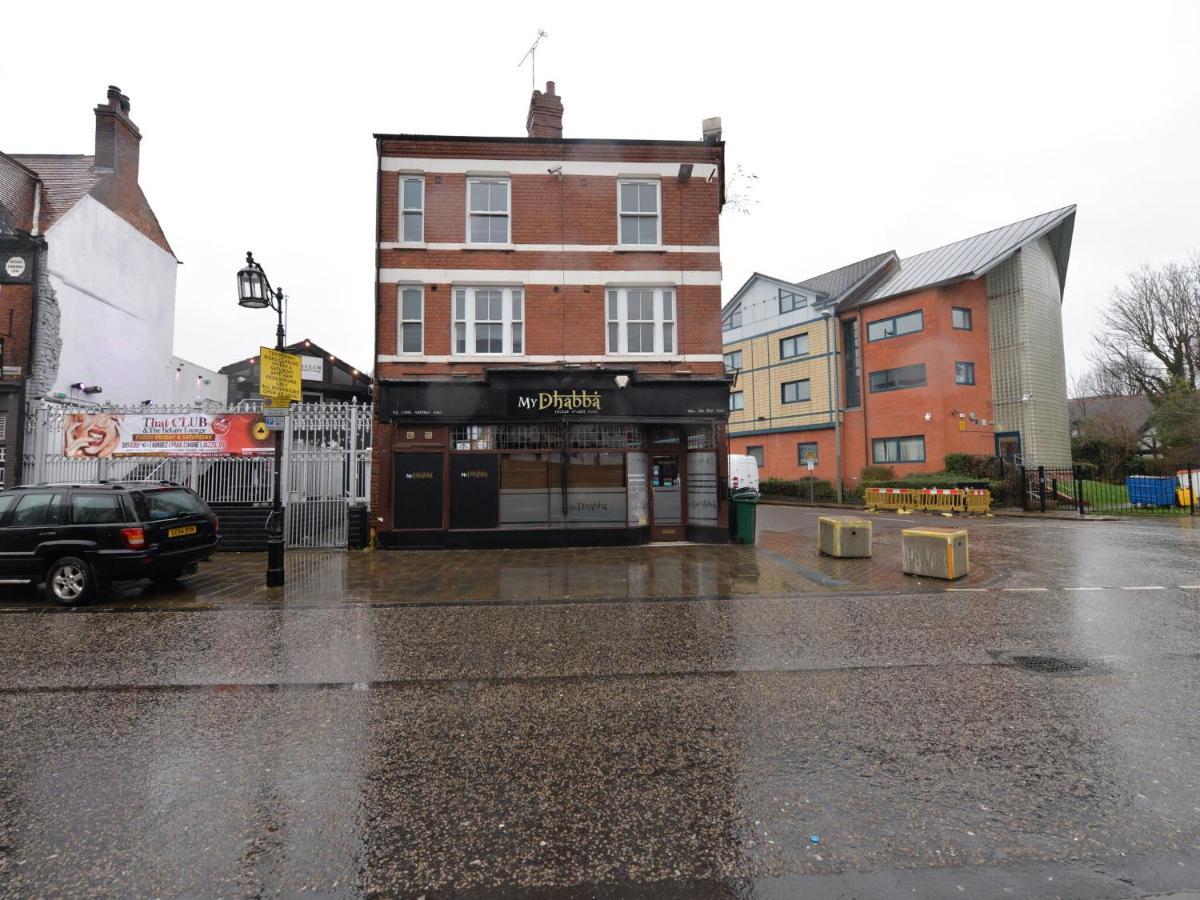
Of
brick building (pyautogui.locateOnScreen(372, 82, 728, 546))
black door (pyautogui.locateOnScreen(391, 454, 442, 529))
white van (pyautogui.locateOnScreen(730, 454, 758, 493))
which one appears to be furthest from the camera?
white van (pyautogui.locateOnScreen(730, 454, 758, 493))

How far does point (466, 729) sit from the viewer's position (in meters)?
3.96

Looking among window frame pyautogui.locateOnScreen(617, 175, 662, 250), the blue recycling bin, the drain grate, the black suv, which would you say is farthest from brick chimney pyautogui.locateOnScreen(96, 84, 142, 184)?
the blue recycling bin

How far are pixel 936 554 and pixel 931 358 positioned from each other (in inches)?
828

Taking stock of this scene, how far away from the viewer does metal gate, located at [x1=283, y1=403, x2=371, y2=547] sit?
13.2 metres

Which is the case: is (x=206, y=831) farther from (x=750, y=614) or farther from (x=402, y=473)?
(x=402, y=473)

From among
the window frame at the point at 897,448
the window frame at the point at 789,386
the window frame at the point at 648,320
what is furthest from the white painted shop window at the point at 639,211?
the window frame at the point at 789,386

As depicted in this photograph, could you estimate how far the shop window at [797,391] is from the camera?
107 feet

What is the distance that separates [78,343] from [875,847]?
22373mm

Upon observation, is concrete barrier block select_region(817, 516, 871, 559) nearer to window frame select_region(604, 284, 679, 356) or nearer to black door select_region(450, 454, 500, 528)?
window frame select_region(604, 284, 679, 356)

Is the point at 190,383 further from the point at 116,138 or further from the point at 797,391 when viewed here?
the point at 797,391

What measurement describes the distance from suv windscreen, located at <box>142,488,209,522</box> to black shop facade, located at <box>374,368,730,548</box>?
4173mm

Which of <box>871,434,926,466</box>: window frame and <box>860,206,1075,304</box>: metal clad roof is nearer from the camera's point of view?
<box>860,206,1075,304</box>: metal clad roof

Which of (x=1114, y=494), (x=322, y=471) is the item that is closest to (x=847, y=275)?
(x=1114, y=494)

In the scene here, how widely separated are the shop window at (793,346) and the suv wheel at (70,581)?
31696mm
